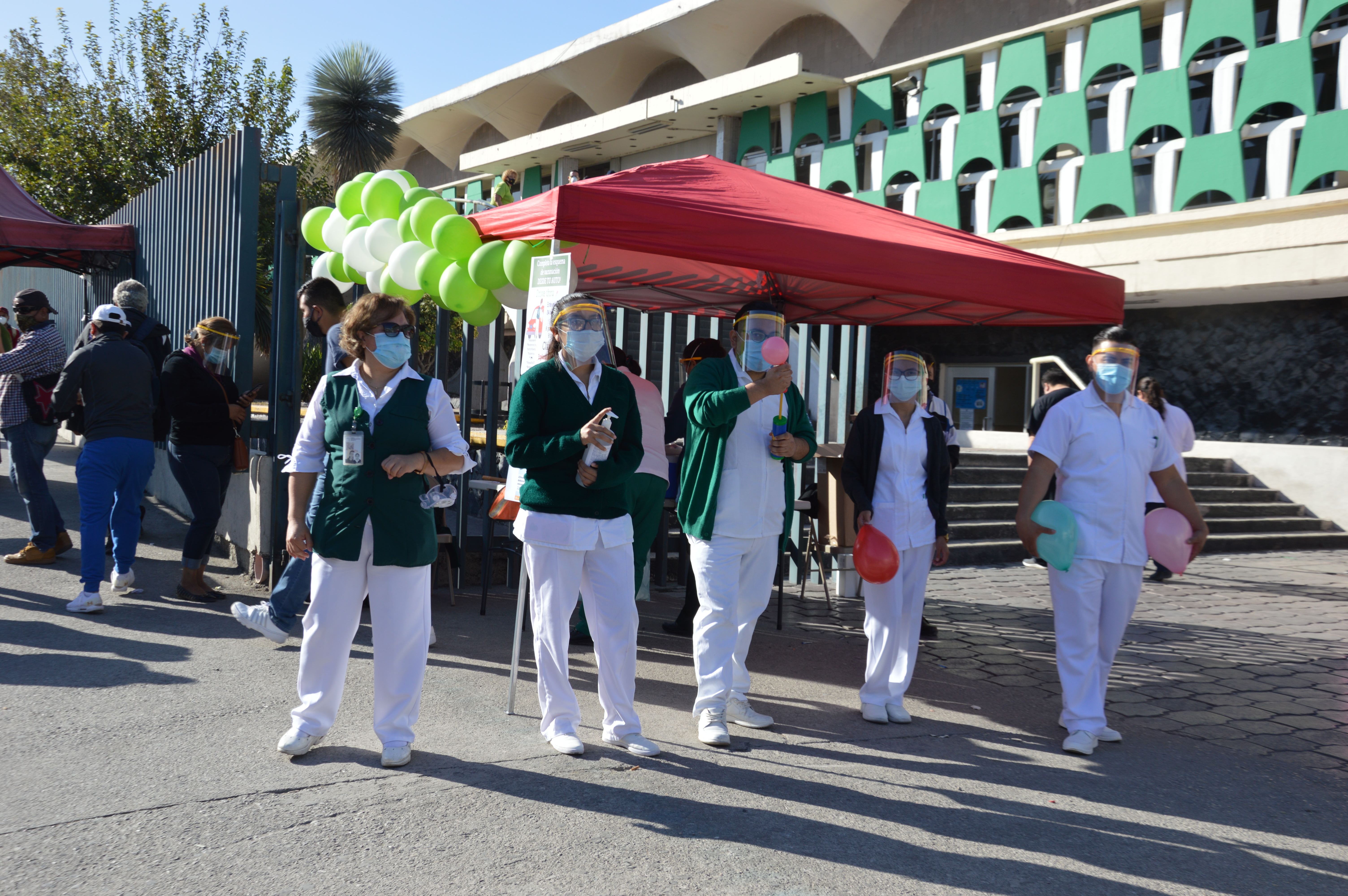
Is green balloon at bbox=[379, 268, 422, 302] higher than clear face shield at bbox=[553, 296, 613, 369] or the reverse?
higher

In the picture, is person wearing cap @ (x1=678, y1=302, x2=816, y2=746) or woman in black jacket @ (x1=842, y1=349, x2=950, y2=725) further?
woman in black jacket @ (x1=842, y1=349, x2=950, y2=725)

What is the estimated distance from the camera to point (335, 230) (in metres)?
7.13

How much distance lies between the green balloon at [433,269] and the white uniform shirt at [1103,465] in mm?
3528

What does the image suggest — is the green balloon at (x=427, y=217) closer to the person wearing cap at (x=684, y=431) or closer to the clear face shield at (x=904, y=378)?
the person wearing cap at (x=684, y=431)

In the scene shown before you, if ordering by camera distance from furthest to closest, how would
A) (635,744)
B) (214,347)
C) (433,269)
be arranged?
(214,347) → (433,269) → (635,744)

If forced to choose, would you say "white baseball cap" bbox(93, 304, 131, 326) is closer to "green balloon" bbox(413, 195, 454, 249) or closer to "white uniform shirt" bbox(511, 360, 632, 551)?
"green balloon" bbox(413, 195, 454, 249)

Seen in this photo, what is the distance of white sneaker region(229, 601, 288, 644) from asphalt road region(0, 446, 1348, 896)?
14cm

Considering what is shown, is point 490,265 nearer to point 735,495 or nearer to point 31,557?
point 735,495

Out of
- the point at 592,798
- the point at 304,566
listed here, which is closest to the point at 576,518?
the point at 592,798

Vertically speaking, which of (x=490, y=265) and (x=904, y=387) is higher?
(x=490, y=265)

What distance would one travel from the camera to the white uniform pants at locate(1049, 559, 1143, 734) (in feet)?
15.8

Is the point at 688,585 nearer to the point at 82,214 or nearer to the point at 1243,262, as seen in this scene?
the point at 1243,262

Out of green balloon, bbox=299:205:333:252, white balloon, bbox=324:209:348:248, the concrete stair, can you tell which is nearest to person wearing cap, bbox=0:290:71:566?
green balloon, bbox=299:205:333:252

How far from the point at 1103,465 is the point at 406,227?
4369 millimetres
